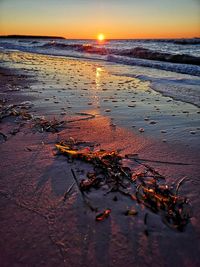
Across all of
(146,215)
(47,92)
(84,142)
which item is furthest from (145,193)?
(47,92)

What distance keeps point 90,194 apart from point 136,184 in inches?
16.4

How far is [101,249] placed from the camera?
1.51 metres

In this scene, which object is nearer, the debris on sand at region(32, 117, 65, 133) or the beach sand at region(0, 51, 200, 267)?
the beach sand at region(0, 51, 200, 267)

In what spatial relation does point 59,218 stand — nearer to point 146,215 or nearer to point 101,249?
point 101,249

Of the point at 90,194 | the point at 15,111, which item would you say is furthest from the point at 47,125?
the point at 90,194

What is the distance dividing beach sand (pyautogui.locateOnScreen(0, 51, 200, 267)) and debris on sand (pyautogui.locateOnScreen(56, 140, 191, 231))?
0.20ft

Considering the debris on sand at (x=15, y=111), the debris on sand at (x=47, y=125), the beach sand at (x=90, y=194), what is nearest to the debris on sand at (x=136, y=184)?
the beach sand at (x=90, y=194)

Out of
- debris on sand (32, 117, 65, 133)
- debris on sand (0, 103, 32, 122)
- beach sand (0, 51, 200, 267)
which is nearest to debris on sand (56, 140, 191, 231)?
beach sand (0, 51, 200, 267)

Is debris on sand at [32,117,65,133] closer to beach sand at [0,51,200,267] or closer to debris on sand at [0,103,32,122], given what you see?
beach sand at [0,51,200,267]

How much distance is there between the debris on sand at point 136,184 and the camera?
1.83 m

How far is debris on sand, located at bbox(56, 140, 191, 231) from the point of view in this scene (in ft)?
5.99

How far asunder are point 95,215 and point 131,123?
206 centimetres

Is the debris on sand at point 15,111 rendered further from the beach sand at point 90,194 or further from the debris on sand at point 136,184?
the debris on sand at point 136,184

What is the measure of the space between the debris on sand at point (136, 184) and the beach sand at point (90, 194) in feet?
0.20
